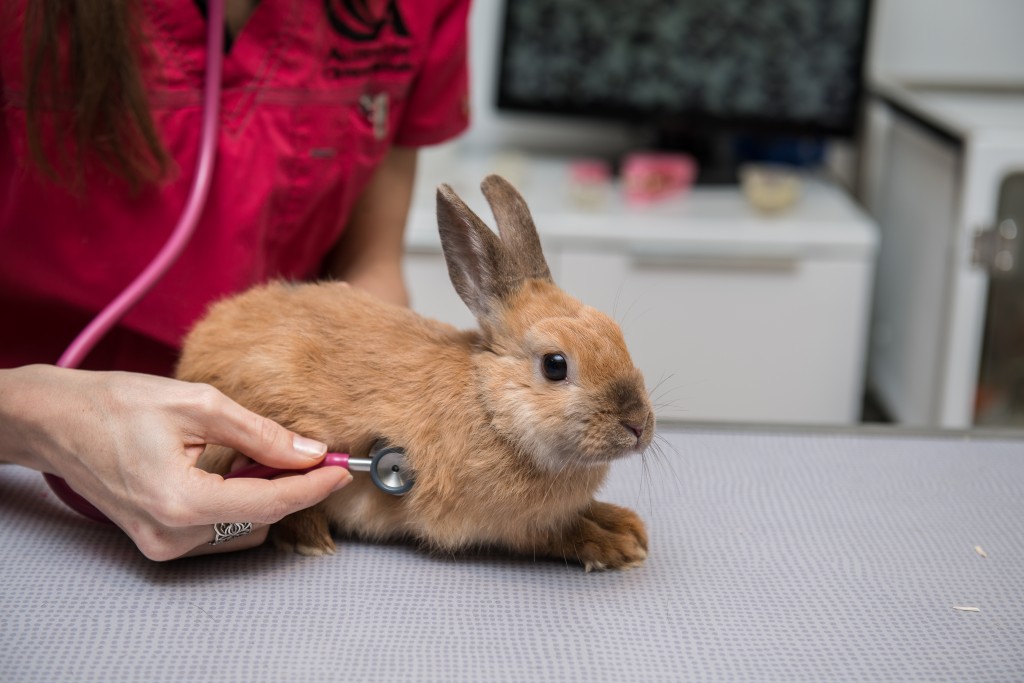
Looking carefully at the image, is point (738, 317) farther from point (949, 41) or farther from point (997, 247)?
point (949, 41)

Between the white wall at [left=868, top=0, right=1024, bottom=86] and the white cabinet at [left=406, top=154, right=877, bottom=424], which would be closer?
the white cabinet at [left=406, top=154, right=877, bottom=424]

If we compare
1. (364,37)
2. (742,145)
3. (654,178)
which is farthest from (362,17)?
(742,145)

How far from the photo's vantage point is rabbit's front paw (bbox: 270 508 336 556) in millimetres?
809

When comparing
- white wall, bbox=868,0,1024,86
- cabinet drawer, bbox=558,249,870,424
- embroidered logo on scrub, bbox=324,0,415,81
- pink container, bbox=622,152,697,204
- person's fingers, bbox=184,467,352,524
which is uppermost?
white wall, bbox=868,0,1024,86

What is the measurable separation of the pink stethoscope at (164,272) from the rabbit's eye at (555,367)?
13cm

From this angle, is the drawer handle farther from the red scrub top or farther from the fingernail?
the fingernail

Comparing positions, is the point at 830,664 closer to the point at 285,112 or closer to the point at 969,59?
the point at 285,112

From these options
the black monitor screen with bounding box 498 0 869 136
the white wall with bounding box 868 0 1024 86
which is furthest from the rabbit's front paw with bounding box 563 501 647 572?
the white wall with bounding box 868 0 1024 86

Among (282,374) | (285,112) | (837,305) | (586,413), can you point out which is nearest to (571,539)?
(586,413)

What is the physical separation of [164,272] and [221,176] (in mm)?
124

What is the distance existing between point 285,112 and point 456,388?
374 mm

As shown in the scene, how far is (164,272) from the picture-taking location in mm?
909

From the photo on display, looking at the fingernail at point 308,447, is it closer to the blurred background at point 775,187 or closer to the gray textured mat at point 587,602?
the gray textured mat at point 587,602

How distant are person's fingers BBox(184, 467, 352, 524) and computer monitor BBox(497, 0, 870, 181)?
1709 mm
